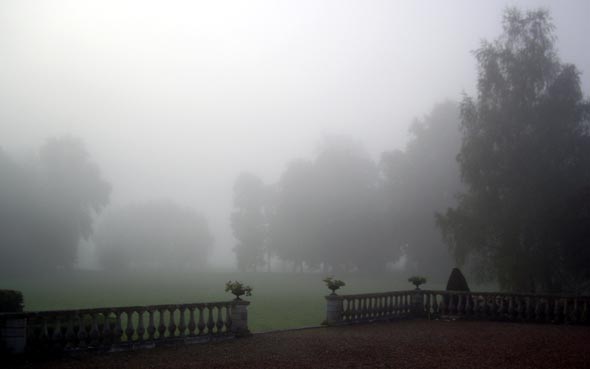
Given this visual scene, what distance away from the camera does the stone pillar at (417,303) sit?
83.6ft

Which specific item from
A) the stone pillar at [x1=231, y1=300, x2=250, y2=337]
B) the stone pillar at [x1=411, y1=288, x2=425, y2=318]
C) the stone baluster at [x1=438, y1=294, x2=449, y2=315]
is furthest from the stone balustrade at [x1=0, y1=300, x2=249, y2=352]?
the stone baluster at [x1=438, y1=294, x2=449, y2=315]

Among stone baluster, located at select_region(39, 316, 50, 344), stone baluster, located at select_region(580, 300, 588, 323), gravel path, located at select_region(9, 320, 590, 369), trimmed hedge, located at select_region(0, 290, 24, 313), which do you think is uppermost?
trimmed hedge, located at select_region(0, 290, 24, 313)

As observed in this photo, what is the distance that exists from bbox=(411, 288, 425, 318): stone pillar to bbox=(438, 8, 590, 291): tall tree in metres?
8.83

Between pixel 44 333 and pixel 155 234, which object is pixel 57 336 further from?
pixel 155 234

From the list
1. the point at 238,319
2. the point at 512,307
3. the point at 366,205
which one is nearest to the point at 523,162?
the point at 512,307

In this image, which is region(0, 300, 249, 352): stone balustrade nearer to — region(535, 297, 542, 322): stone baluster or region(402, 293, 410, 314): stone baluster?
region(402, 293, 410, 314): stone baluster

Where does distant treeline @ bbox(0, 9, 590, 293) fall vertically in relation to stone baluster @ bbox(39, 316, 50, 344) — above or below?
above

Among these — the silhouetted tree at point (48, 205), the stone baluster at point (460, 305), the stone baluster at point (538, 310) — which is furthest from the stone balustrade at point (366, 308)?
the silhouetted tree at point (48, 205)

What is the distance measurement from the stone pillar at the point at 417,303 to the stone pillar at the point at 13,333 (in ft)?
58.0

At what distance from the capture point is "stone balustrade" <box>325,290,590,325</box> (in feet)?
72.4

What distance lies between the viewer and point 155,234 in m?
105

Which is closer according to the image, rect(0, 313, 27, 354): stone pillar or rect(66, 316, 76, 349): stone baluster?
→ rect(0, 313, 27, 354): stone pillar

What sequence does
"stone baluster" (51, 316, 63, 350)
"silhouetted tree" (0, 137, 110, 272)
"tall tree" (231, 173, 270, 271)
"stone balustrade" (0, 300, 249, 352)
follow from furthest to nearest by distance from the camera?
"tall tree" (231, 173, 270, 271)
"silhouetted tree" (0, 137, 110, 272)
"stone baluster" (51, 316, 63, 350)
"stone balustrade" (0, 300, 249, 352)

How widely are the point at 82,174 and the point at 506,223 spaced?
53.4 meters
